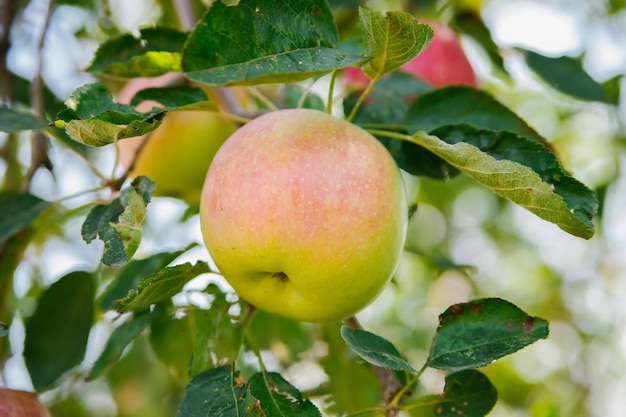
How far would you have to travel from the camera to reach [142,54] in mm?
1187

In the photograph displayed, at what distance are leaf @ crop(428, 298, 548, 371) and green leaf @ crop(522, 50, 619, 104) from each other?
74cm

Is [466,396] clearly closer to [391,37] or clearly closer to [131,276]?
[391,37]

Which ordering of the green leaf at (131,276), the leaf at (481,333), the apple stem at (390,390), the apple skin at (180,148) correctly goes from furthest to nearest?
the apple skin at (180,148) → the green leaf at (131,276) → the apple stem at (390,390) → the leaf at (481,333)

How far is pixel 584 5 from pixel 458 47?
50.2 inches

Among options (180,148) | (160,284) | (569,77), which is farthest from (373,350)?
(569,77)

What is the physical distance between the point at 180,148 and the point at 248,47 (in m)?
0.61

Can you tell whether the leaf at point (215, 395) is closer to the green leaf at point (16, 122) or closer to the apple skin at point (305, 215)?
the apple skin at point (305, 215)

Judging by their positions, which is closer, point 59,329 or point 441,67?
point 59,329

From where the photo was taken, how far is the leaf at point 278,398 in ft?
3.15

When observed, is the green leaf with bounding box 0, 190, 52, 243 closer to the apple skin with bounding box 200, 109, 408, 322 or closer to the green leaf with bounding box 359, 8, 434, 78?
the apple skin with bounding box 200, 109, 408, 322

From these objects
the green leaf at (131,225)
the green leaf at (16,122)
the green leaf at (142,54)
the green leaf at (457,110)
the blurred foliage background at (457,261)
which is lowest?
the blurred foliage background at (457,261)

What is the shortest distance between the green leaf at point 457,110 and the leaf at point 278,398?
489mm

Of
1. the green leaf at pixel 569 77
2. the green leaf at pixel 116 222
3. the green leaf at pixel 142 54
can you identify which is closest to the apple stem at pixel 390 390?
the green leaf at pixel 116 222

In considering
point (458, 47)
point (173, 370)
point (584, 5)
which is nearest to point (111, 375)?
point (173, 370)
